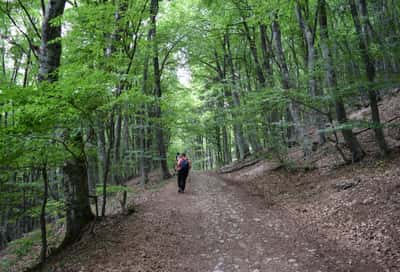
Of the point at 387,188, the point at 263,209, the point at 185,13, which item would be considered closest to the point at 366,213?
the point at 387,188

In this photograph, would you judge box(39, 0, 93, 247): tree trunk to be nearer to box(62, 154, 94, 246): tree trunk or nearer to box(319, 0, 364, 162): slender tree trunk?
box(62, 154, 94, 246): tree trunk

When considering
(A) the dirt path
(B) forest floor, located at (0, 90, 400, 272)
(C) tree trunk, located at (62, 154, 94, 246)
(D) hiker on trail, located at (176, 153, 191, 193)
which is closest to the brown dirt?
(B) forest floor, located at (0, 90, 400, 272)

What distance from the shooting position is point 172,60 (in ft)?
70.3

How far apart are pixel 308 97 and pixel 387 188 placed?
137 inches

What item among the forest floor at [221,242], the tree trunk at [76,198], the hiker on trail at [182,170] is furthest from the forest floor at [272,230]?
the hiker on trail at [182,170]

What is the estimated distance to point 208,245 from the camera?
19.2 feet

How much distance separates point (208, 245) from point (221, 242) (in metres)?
0.30

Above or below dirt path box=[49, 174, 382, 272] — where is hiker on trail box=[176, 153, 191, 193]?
above

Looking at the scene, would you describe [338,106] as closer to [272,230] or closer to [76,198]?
[272,230]

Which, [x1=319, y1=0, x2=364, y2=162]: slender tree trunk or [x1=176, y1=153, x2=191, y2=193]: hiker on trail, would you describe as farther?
[x1=176, y1=153, x2=191, y2=193]: hiker on trail

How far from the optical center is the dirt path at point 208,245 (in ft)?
15.5

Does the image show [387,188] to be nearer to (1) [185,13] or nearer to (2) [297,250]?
(2) [297,250]

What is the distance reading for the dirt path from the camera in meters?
4.71

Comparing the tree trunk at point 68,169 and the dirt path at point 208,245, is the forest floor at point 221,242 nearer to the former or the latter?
the dirt path at point 208,245
